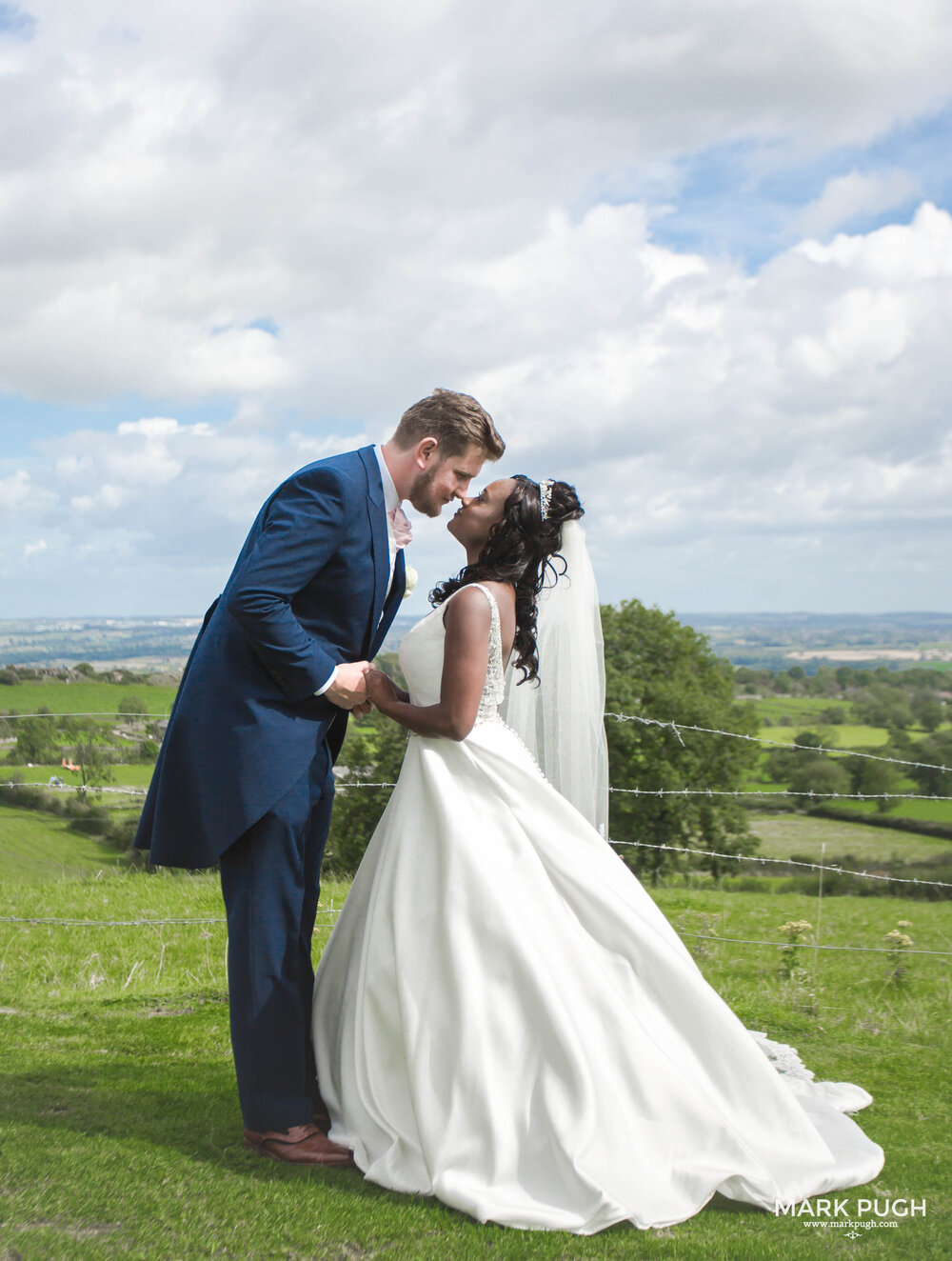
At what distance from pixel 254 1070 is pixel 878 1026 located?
3.57 m

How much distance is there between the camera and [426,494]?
3342mm

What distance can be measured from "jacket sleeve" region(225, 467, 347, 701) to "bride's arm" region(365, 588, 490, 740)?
41 cm

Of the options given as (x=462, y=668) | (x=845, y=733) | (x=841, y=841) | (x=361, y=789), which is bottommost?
(x=841, y=841)

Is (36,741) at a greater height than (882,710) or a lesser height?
greater

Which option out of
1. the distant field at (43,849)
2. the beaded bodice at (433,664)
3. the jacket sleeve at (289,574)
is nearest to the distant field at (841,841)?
the distant field at (43,849)

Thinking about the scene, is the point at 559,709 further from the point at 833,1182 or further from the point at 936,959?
the point at 936,959

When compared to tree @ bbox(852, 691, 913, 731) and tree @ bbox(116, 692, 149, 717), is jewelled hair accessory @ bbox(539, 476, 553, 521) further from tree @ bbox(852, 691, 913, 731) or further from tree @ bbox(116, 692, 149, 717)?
tree @ bbox(852, 691, 913, 731)

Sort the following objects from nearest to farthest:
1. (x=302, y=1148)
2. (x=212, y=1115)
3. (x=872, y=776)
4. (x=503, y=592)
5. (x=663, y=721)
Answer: (x=302, y=1148)
(x=503, y=592)
(x=212, y=1115)
(x=872, y=776)
(x=663, y=721)

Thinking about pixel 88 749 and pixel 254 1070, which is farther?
pixel 88 749

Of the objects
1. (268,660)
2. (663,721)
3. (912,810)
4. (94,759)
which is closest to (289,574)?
(268,660)

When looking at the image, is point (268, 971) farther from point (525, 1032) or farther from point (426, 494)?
point (426, 494)

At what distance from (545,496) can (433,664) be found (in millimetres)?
751

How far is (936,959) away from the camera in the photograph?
287 inches

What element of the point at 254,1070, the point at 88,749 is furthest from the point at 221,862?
the point at 88,749
